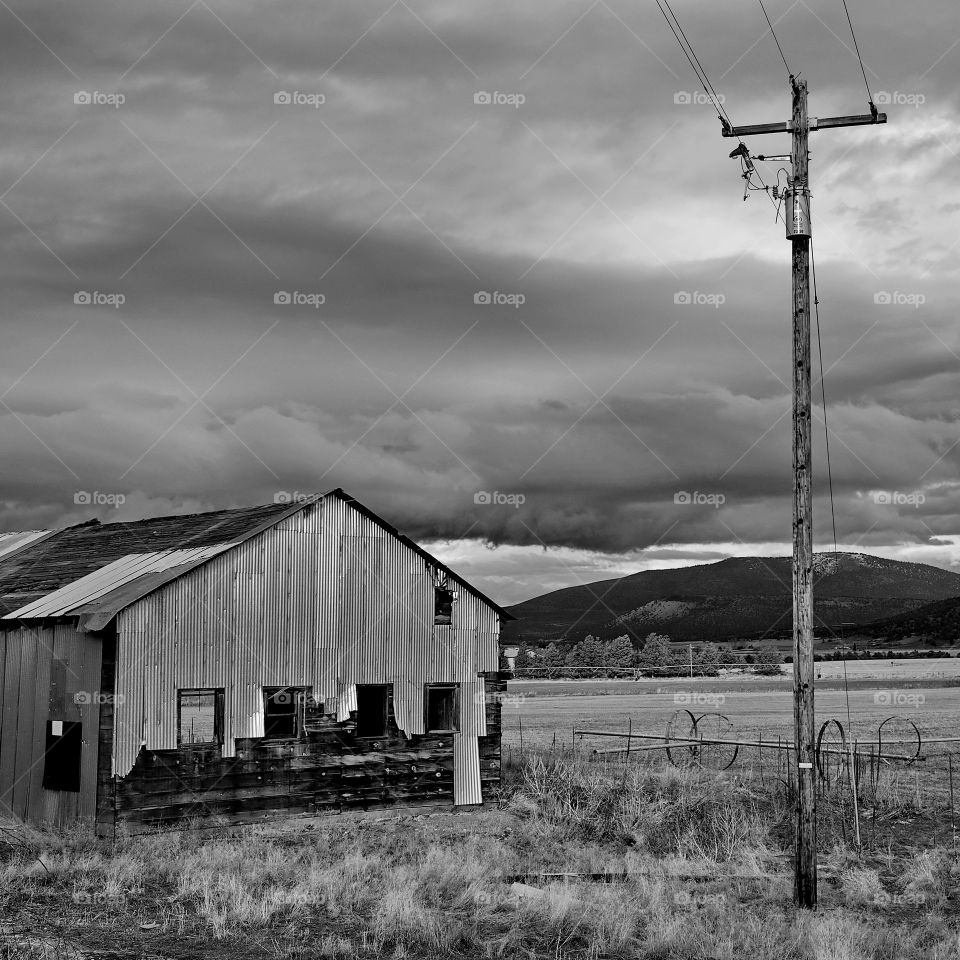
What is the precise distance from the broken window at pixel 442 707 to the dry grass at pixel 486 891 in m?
2.23

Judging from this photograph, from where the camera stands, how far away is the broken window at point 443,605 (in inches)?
981

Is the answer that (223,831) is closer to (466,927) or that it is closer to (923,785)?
(466,927)

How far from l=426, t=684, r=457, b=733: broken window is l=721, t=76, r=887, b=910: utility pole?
10.4 meters

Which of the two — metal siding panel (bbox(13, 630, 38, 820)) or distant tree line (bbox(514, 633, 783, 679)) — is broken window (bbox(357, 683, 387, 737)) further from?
distant tree line (bbox(514, 633, 783, 679))

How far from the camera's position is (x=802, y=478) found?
15.5 m

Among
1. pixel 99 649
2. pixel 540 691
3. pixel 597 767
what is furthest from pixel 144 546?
pixel 540 691

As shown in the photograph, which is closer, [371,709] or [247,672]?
[247,672]

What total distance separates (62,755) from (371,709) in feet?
19.3

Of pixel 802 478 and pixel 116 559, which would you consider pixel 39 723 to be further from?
pixel 802 478

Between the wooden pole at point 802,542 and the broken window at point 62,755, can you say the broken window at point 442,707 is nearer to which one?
the broken window at point 62,755

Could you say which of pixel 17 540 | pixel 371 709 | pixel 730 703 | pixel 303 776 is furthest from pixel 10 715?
pixel 730 703

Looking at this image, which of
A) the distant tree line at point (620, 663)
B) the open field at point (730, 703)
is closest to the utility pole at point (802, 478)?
the open field at point (730, 703)

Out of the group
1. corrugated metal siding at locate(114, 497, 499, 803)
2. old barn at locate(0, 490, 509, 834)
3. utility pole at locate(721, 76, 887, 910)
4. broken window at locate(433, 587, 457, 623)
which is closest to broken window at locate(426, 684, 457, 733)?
old barn at locate(0, 490, 509, 834)

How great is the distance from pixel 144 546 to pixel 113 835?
6.74 m
